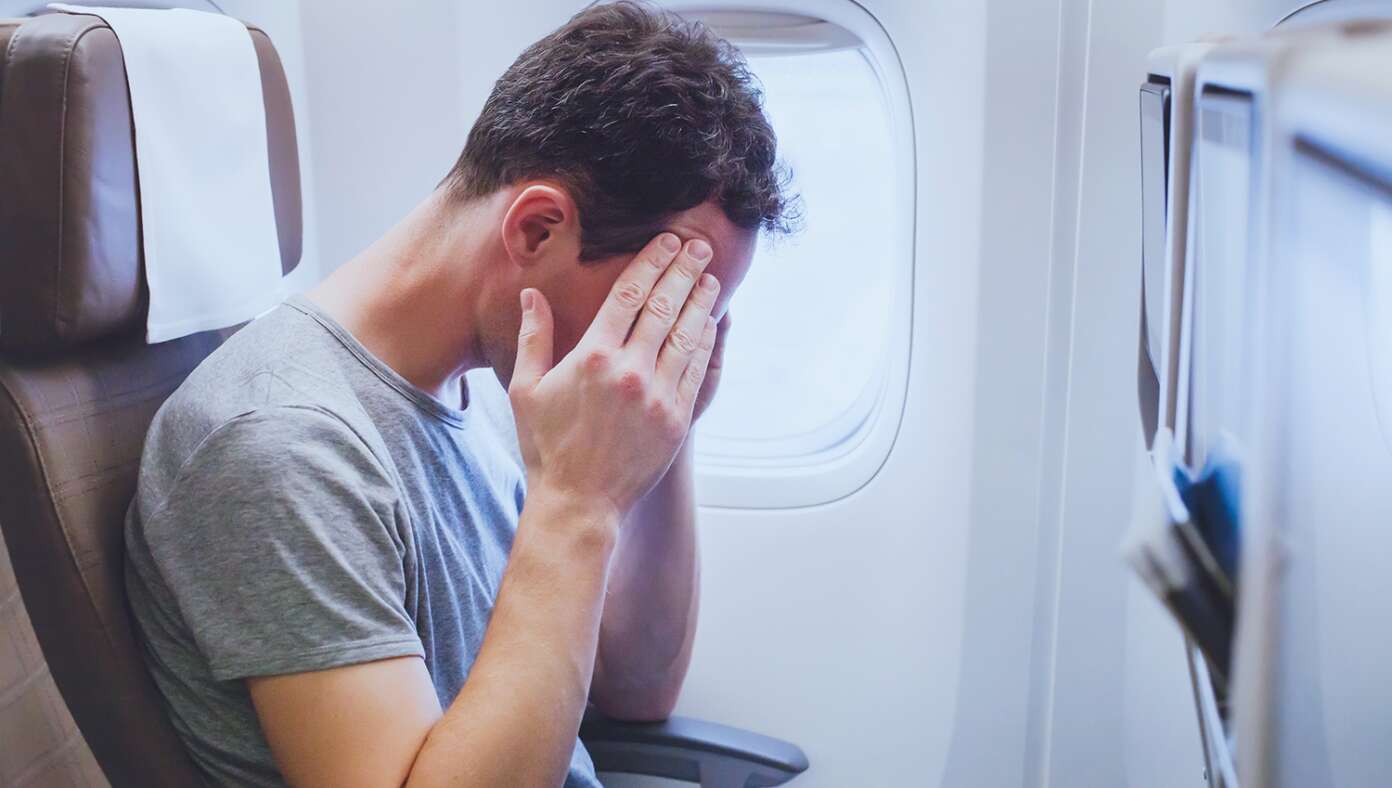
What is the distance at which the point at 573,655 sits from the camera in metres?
1.08

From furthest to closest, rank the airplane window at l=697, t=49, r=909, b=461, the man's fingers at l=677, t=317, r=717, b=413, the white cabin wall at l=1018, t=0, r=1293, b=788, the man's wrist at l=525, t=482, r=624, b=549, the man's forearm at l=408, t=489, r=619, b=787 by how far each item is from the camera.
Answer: the airplane window at l=697, t=49, r=909, b=461
the white cabin wall at l=1018, t=0, r=1293, b=788
the man's fingers at l=677, t=317, r=717, b=413
the man's wrist at l=525, t=482, r=624, b=549
the man's forearm at l=408, t=489, r=619, b=787

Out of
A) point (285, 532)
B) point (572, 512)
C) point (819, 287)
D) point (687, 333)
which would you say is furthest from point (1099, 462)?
point (285, 532)

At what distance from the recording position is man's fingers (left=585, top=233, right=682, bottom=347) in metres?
1.19

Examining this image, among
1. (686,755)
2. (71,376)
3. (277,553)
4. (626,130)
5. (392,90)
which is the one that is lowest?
(686,755)

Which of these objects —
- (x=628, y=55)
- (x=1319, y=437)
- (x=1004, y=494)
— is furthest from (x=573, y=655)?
(x=1004, y=494)

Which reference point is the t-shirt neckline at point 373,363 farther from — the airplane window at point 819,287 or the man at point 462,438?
the airplane window at point 819,287

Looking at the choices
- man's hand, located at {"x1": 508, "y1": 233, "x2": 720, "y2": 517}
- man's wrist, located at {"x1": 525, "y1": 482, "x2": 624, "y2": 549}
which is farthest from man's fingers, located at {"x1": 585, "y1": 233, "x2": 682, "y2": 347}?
man's wrist, located at {"x1": 525, "y1": 482, "x2": 624, "y2": 549}

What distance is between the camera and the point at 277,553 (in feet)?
3.32

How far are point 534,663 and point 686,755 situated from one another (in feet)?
2.21

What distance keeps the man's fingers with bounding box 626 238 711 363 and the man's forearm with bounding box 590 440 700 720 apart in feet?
1.44

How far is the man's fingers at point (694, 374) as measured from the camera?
123 centimetres

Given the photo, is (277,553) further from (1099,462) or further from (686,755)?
(1099,462)

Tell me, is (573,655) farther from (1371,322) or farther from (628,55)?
(1371,322)

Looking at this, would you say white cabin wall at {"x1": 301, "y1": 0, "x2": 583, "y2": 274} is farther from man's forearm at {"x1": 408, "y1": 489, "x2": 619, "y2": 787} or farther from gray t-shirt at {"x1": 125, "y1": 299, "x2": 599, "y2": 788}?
man's forearm at {"x1": 408, "y1": 489, "x2": 619, "y2": 787}
